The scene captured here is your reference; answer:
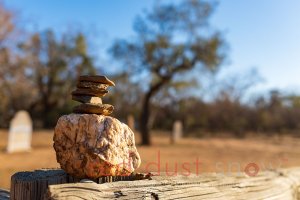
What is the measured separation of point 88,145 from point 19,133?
13.2 m

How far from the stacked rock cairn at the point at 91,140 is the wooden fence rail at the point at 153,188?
117mm

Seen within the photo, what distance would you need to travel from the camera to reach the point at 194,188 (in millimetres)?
2109

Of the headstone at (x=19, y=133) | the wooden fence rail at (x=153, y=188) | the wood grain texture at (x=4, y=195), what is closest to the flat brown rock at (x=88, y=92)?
the wooden fence rail at (x=153, y=188)

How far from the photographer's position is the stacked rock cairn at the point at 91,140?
5.78ft

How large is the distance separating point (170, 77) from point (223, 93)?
67.5 ft

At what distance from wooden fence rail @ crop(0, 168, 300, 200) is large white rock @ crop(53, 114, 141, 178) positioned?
111mm

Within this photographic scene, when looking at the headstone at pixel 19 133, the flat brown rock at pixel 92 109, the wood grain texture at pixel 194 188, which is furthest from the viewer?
the headstone at pixel 19 133

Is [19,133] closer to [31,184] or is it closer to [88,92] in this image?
[88,92]

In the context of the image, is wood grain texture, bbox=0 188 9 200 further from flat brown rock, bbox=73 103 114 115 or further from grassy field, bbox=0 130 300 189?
grassy field, bbox=0 130 300 189

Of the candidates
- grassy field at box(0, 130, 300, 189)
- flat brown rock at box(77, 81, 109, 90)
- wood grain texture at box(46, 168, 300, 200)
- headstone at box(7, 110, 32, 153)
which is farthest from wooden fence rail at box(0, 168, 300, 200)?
headstone at box(7, 110, 32, 153)

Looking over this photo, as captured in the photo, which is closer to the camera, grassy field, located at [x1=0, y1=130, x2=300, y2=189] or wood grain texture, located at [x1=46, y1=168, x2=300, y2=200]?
wood grain texture, located at [x1=46, y1=168, x2=300, y2=200]

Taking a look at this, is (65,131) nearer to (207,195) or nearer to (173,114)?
(207,195)

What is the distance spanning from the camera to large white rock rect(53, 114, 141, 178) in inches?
69.2

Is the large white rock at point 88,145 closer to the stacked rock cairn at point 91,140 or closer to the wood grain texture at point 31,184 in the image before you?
the stacked rock cairn at point 91,140
